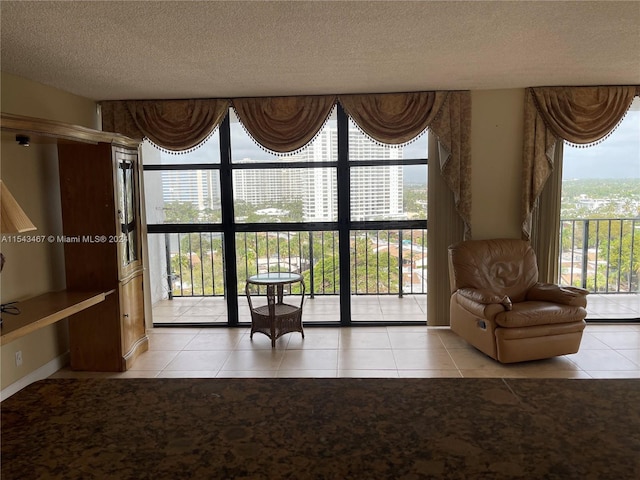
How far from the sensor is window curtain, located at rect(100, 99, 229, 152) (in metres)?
4.49

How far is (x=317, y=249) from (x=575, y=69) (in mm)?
2863

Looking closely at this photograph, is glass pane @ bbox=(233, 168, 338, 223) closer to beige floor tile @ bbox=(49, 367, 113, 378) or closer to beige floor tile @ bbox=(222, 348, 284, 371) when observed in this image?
beige floor tile @ bbox=(222, 348, 284, 371)

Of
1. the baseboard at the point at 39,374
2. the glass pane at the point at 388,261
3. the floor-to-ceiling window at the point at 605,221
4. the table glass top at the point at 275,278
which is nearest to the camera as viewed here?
the baseboard at the point at 39,374

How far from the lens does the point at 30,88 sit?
364 centimetres

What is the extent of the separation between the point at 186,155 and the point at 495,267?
129 inches

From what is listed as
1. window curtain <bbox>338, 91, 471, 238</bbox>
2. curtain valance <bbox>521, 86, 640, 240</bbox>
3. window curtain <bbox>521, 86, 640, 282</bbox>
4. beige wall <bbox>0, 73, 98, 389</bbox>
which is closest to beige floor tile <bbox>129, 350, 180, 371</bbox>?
beige wall <bbox>0, 73, 98, 389</bbox>

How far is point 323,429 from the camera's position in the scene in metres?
0.82

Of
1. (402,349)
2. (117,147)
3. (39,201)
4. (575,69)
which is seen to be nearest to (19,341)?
(39,201)

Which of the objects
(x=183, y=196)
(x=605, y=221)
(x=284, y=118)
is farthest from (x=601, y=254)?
(x=183, y=196)

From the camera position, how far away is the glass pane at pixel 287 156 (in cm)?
469

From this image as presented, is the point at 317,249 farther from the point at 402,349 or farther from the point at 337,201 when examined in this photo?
the point at 402,349

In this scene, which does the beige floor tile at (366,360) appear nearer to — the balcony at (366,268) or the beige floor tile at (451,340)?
the beige floor tile at (451,340)

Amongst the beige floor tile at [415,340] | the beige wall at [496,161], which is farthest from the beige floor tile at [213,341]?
the beige wall at [496,161]

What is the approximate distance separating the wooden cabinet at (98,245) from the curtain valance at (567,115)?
3708 millimetres
